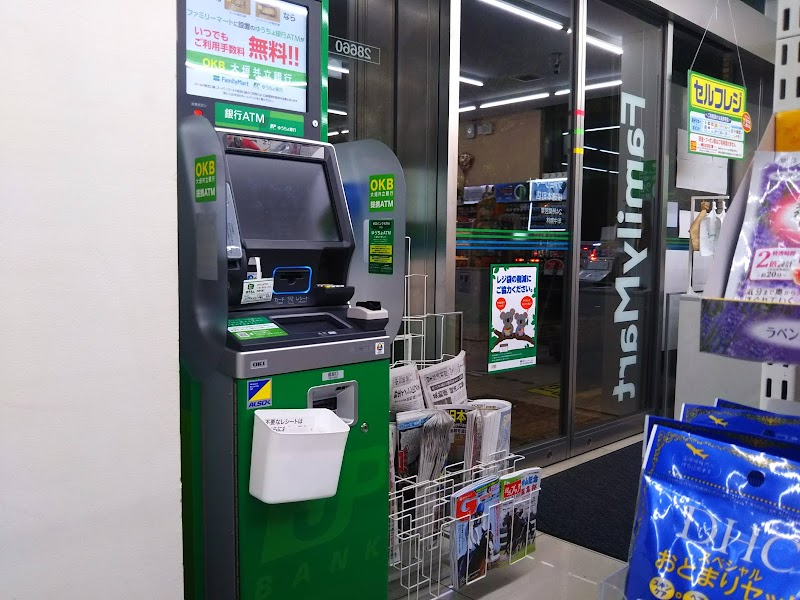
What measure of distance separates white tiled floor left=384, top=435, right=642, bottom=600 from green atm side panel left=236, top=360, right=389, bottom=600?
1.40ft

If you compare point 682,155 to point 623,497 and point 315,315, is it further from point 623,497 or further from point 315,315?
point 315,315

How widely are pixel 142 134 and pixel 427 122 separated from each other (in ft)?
6.33

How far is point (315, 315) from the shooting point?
2.19 metres

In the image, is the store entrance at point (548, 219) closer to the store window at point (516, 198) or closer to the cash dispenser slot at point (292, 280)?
the store window at point (516, 198)

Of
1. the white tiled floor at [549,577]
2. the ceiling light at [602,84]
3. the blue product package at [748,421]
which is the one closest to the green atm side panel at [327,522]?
the white tiled floor at [549,577]

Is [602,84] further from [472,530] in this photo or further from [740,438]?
[740,438]

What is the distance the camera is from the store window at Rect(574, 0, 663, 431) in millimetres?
4234

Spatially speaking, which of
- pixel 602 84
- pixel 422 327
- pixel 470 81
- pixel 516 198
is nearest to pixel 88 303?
pixel 422 327

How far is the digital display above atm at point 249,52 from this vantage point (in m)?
2.07

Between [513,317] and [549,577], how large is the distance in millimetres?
1391

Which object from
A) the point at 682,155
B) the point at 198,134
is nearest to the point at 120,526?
the point at 198,134

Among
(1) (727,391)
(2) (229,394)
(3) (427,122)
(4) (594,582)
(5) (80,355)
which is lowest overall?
(4) (594,582)

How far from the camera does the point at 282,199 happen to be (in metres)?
2.18

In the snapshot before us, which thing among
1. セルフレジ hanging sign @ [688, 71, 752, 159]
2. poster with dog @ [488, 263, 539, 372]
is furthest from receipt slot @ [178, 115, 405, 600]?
セルフレジ hanging sign @ [688, 71, 752, 159]
